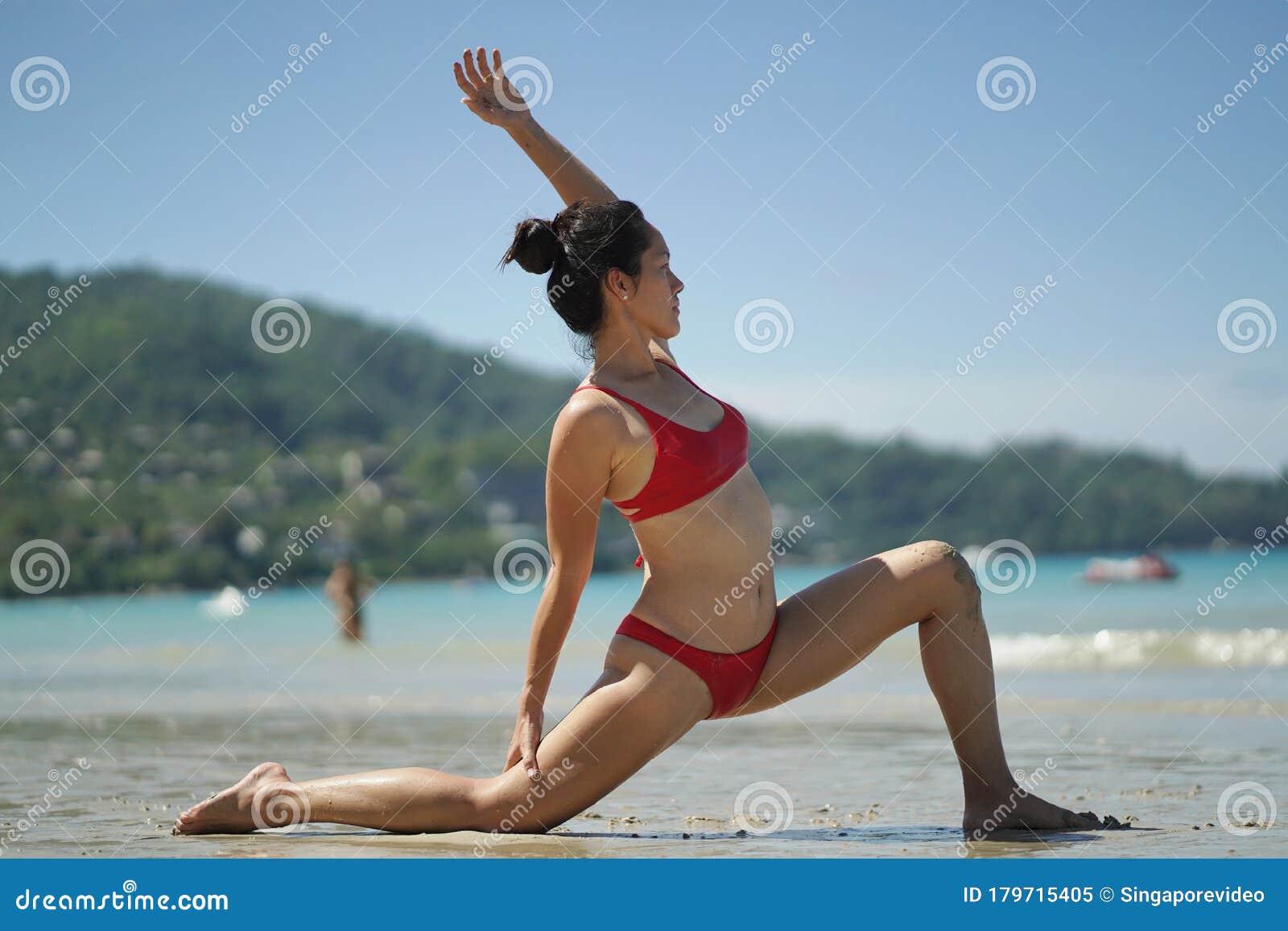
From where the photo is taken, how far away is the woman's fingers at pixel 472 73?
4691mm

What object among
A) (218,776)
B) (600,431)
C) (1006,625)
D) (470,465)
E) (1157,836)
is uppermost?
(470,465)

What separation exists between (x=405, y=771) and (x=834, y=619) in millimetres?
1451

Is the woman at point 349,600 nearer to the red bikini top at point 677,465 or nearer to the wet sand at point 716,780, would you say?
the wet sand at point 716,780

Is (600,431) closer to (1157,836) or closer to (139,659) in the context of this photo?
(1157,836)

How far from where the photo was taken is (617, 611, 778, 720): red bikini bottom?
4.19 meters

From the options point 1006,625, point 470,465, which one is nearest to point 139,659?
point 1006,625

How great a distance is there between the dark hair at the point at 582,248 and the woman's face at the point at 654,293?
3 centimetres

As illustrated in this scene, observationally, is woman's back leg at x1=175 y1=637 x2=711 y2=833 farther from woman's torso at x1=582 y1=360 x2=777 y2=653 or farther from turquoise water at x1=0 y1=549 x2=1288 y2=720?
turquoise water at x1=0 y1=549 x2=1288 y2=720

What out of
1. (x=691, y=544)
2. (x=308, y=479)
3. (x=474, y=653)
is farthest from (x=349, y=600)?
(x=308, y=479)

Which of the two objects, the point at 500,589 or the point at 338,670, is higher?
the point at 500,589

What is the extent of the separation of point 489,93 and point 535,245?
2.36 ft

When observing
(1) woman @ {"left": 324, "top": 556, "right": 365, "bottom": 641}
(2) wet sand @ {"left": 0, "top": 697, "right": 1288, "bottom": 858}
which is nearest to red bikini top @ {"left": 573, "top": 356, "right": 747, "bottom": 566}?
(2) wet sand @ {"left": 0, "top": 697, "right": 1288, "bottom": 858}

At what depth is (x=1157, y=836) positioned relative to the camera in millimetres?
4199

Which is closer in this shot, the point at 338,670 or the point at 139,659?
the point at 338,670
